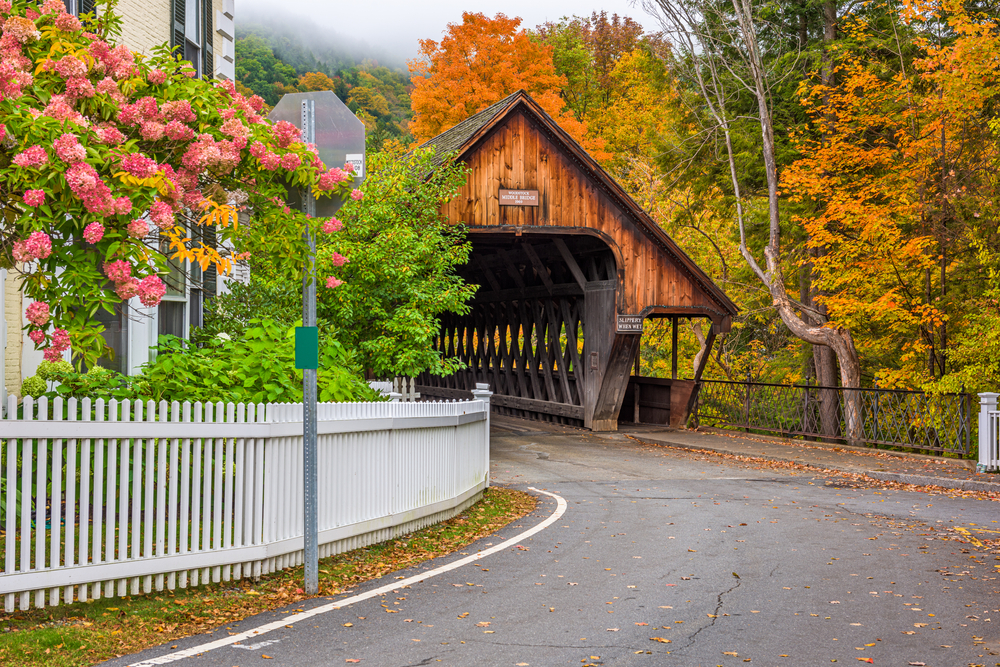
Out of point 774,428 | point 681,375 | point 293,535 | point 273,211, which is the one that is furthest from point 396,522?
point 681,375

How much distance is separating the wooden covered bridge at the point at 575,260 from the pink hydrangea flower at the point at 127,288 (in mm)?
13063

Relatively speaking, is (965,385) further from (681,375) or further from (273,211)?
(681,375)

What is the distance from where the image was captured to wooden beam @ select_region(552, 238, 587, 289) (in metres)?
23.1

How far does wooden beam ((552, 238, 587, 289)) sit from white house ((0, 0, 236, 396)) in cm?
889

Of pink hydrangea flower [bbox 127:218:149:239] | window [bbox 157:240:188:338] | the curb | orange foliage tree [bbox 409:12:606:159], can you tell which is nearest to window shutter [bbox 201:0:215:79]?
window [bbox 157:240:188:338]

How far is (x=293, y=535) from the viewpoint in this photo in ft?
25.3

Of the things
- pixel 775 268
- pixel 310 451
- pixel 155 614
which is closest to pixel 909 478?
pixel 775 268

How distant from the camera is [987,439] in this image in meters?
14.8

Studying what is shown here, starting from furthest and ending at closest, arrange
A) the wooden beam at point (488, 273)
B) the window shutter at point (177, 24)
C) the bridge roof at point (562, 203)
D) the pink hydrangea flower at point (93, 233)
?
the wooden beam at point (488, 273), the bridge roof at point (562, 203), the window shutter at point (177, 24), the pink hydrangea flower at point (93, 233)

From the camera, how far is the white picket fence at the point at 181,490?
5926 millimetres

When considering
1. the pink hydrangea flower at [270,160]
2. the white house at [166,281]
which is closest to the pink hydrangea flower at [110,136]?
the pink hydrangea flower at [270,160]

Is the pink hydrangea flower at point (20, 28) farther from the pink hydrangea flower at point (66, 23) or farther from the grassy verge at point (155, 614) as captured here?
the grassy verge at point (155, 614)

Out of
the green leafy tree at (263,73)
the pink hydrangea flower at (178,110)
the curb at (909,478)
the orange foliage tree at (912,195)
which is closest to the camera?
the pink hydrangea flower at (178,110)

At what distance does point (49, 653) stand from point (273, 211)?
3333 mm
